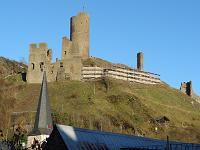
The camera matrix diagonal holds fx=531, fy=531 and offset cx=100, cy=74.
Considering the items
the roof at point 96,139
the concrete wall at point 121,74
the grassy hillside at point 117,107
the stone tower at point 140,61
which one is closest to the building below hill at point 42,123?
the roof at point 96,139

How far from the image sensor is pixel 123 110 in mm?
73562

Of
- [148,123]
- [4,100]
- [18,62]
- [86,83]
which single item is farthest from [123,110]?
[18,62]

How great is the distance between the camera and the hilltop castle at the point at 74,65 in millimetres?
82938

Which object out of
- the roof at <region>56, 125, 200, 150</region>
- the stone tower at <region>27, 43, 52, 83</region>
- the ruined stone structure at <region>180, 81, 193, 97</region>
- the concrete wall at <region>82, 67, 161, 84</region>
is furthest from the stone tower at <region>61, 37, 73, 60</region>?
the roof at <region>56, 125, 200, 150</region>

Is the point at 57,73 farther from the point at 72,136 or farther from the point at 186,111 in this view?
the point at 72,136

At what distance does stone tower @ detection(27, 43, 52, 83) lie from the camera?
83188 millimetres

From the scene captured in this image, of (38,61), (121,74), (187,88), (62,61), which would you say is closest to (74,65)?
(62,61)

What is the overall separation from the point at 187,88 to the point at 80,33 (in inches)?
996

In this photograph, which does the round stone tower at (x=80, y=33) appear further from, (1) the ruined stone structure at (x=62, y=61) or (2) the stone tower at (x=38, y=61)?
(2) the stone tower at (x=38, y=61)

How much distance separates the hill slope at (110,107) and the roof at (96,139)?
27.6 meters

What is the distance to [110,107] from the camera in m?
73.5

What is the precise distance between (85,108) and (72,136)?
40135 millimetres

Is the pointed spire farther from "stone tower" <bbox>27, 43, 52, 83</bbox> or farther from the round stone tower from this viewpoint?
the round stone tower

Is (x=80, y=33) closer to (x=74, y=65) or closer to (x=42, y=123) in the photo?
(x=74, y=65)
